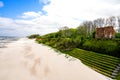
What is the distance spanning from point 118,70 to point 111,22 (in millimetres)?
62256

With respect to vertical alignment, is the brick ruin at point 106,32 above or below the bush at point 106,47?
above

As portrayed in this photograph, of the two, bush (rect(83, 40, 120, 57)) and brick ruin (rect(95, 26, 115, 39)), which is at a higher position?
brick ruin (rect(95, 26, 115, 39))

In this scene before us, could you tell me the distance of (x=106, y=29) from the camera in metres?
65.9

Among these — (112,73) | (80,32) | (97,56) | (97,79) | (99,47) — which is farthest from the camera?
(80,32)

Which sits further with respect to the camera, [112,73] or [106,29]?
[106,29]

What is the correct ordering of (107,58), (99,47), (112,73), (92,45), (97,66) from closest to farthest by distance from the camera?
(112,73) < (97,66) < (107,58) < (99,47) < (92,45)

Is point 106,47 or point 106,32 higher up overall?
point 106,32

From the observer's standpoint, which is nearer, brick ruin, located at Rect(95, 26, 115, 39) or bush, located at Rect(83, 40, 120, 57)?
bush, located at Rect(83, 40, 120, 57)

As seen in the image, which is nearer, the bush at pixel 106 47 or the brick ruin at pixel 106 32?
the bush at pixel 106 47

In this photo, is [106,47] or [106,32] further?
[106,32]

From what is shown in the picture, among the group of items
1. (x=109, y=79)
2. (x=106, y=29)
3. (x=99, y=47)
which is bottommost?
Answer: (x=109, y=79)

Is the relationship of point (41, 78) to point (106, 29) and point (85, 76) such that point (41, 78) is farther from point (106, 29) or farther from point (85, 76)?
point (106, 29)

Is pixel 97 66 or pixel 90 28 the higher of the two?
pixel 90 28

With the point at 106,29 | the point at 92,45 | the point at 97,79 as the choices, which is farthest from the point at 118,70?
the point at 106,29
